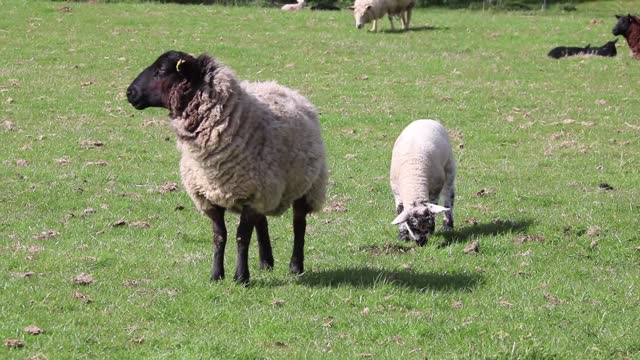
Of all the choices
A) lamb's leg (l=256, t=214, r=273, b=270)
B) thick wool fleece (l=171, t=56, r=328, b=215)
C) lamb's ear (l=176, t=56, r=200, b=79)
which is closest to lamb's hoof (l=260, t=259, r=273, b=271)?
lamb's leg (l=256, t=214, r=273, b=270)

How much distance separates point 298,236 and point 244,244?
925 mm

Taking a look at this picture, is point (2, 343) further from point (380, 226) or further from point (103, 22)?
point (103, 22)

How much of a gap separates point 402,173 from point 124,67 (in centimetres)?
1481

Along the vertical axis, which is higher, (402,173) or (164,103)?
(164,103)

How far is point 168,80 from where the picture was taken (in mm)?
9422

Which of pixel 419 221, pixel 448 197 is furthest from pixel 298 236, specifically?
pixel 448 197

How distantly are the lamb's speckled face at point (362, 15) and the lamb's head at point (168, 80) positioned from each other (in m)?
22.8

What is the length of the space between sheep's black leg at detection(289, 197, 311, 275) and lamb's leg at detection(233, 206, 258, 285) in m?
0.81

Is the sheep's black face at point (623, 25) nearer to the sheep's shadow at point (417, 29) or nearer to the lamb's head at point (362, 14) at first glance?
the sheep's shadow at point (417, 29)

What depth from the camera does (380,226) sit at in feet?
40.7

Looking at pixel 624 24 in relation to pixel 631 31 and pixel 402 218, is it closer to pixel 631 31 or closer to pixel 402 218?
→ pixel 631 31

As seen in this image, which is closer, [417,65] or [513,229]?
[513,229]

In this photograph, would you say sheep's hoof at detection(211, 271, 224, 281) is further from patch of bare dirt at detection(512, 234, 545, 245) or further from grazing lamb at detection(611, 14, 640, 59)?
grazing lamb at detection(611, 14, 640, 59)

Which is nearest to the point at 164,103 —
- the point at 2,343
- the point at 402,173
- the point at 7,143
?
→ the point at 2,343
